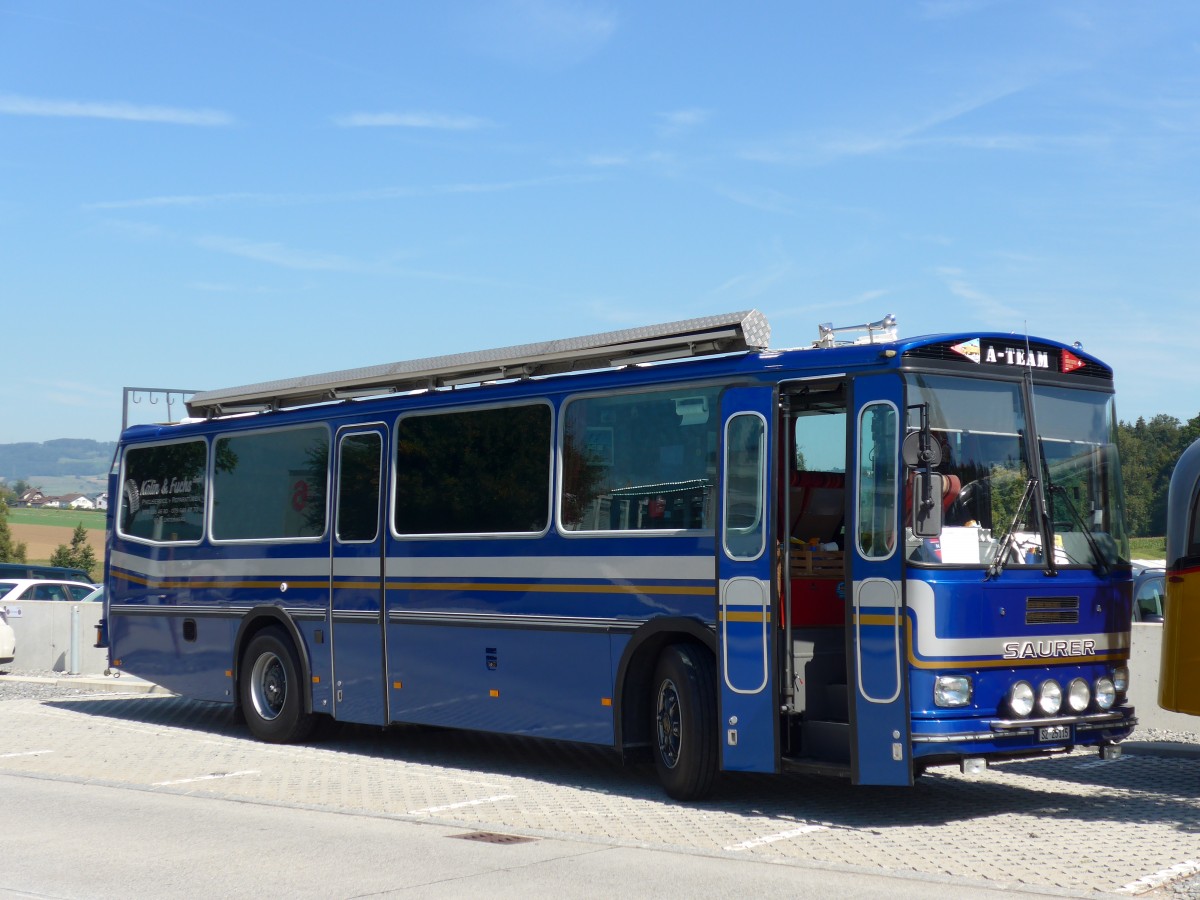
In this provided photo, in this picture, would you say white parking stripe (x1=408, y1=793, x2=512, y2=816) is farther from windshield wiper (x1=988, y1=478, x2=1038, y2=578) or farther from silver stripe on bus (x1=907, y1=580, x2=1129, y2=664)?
windshield wiper (x1=988, y1=478, x2=1038, y2=578)

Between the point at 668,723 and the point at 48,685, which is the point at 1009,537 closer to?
the point at 668,723

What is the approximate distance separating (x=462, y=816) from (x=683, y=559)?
2.37 meters

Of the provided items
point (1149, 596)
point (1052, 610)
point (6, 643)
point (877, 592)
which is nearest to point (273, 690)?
point (877, 592)

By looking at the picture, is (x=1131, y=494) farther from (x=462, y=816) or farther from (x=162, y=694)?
(x=162, y=694)

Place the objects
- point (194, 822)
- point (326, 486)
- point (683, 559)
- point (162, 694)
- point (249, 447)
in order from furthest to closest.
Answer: point (162, 694)
point (249, 447)
point (326, 486)
point (683, 559)
point (194, 822)

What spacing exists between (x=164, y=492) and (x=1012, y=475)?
1017cm

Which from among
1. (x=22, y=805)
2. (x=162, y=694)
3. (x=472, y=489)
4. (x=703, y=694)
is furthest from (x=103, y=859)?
(x=162, y=694)

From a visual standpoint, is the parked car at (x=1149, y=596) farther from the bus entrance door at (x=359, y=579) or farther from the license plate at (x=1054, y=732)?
the bus entrance door at (x=359, y=579)

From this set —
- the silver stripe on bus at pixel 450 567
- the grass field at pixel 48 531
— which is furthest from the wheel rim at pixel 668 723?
the grass field at pixel 48 531

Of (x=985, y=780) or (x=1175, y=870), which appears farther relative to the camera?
(x=985, y=780)

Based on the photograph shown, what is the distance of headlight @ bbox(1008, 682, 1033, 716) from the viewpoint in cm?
973

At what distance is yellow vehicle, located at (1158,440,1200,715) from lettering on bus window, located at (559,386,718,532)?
3.54 meters

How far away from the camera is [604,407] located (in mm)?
11797

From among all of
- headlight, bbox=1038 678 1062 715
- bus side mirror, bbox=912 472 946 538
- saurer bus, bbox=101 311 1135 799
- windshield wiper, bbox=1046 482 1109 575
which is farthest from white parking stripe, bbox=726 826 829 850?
windshield wiper, bbox=1046 482 1109 575
